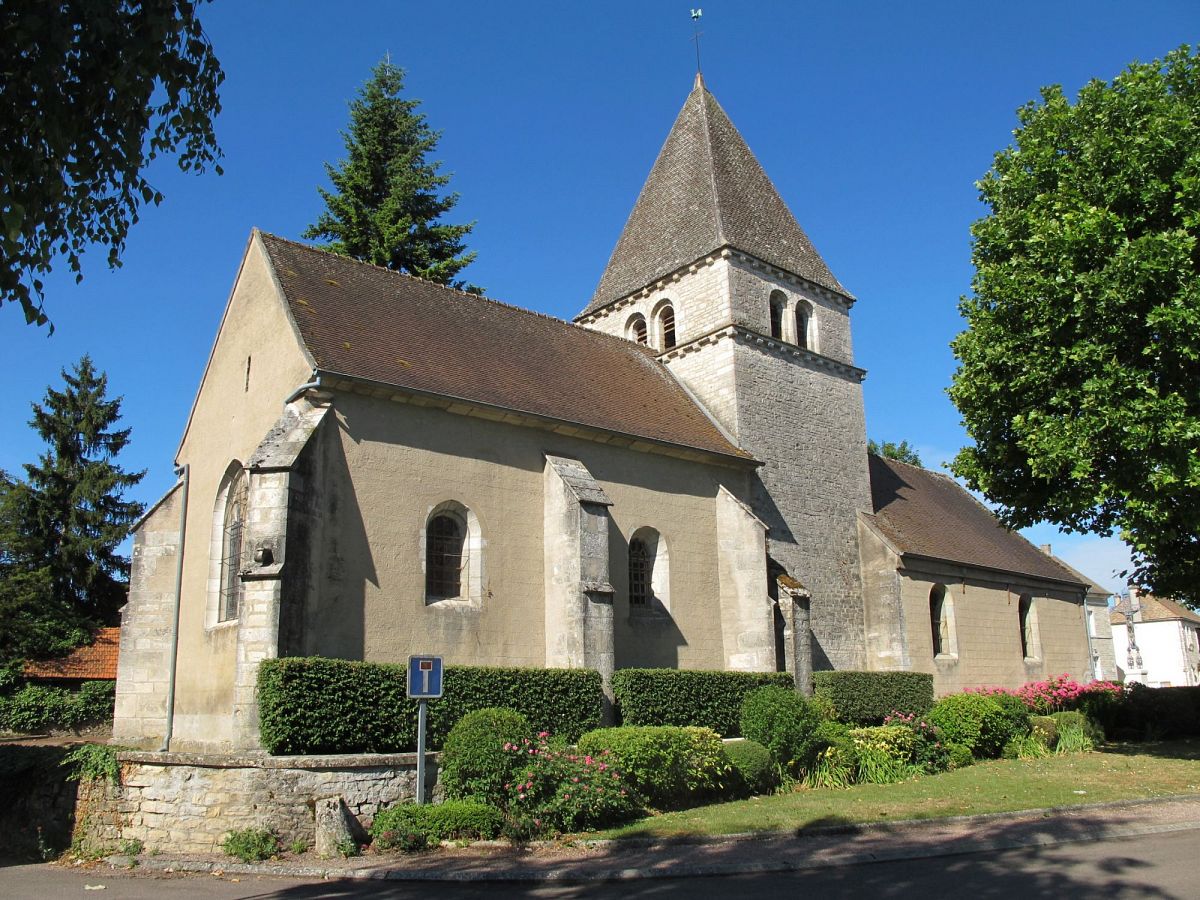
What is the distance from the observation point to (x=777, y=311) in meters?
26.8

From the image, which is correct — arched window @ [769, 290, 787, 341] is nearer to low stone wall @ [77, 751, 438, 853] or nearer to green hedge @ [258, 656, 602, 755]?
green hedge @ [258, 656, 602, 755]

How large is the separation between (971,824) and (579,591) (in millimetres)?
7669

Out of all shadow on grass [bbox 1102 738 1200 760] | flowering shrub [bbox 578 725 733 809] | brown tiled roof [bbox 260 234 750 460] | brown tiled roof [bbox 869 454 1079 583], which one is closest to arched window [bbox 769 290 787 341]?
brown tiled roof [bbox 260 234 750 460]

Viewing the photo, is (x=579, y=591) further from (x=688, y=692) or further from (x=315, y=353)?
(x=315, y=353)

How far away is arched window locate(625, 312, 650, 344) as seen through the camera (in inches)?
1091

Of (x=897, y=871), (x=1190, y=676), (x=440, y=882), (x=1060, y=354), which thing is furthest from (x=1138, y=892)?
(x=1190, y=676)

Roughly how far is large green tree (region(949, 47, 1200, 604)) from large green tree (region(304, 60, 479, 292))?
2002 cm

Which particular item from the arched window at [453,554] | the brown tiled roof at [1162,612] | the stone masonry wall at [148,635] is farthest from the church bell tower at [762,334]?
the brown tiled roof at [1162,612]

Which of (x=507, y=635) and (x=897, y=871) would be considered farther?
(x=507, y=635)

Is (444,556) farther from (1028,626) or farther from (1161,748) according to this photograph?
(1028,626)

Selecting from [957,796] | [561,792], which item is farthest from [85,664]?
[957,796]

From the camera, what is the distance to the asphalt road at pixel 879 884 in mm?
8820

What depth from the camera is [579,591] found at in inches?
685

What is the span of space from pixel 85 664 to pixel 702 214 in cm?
2457
